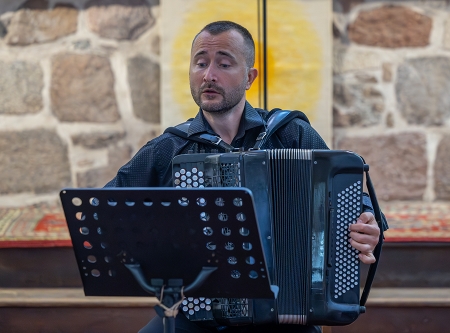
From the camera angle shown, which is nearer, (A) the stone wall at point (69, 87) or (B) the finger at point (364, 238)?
(B) the finger at point (364, 238)

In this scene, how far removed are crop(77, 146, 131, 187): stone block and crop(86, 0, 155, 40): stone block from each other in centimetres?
59

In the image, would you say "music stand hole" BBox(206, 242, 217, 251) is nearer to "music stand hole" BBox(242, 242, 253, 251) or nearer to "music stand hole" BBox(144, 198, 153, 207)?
"music stand hole" BBox(242, 242, 253, 251)

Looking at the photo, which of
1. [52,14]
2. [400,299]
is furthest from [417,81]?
[52,14]

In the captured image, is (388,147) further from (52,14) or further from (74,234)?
(74,234)

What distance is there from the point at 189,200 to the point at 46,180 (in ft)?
6.68

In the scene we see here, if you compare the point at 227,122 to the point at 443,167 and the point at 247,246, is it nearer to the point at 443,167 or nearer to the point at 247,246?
the point at 247,246

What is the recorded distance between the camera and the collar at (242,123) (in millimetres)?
2502

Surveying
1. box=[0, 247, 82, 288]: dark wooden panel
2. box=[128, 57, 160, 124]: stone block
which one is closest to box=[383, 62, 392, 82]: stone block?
box=[128, 57, 160, 124]: stone block

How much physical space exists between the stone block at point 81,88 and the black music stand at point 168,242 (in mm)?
1809

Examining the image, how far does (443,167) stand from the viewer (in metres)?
3.68

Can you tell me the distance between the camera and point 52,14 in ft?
12.1

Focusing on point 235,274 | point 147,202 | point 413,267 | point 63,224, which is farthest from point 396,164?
point 147,202

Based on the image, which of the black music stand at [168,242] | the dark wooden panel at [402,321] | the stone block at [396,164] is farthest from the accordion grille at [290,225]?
the stone block at [396,164]

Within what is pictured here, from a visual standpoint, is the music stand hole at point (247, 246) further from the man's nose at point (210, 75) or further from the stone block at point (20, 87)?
the stone block at point (20, 87)
